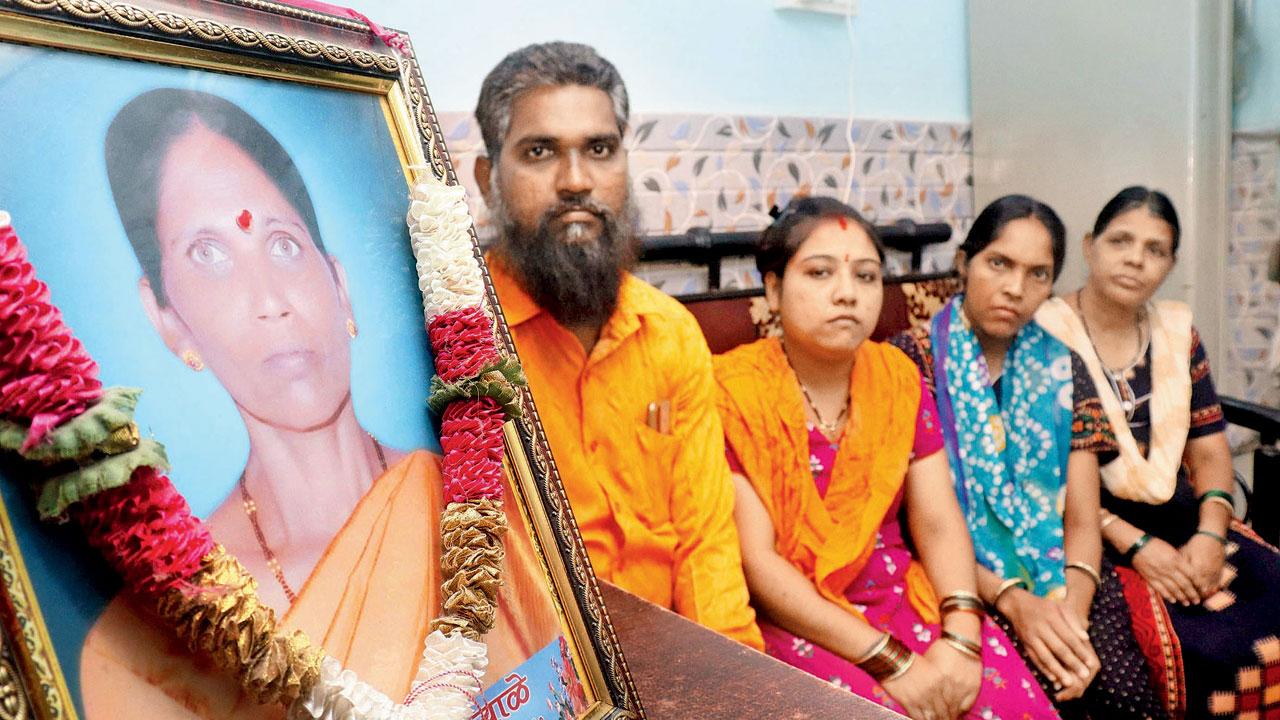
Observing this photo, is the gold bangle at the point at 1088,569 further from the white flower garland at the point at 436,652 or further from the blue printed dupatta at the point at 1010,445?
the white flower garland at the point at 436,652

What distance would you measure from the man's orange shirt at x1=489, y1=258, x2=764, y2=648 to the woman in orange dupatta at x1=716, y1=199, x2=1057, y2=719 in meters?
0.14

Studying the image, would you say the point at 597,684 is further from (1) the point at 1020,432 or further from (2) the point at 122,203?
(1) the point at 1020,432

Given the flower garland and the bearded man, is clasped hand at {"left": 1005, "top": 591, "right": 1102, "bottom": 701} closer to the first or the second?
the bearded man

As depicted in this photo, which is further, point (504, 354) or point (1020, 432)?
point (1020, 432)

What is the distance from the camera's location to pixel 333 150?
1.89ft

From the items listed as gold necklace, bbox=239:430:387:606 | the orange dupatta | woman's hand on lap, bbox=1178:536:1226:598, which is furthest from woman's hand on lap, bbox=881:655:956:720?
gold necklace, bbox=239:430:387:606

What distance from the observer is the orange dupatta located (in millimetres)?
1416

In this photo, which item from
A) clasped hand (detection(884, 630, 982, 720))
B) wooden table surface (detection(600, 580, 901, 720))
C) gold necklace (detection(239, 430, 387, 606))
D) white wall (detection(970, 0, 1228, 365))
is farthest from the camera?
white wall (detection(970, 0, 1228, 365))

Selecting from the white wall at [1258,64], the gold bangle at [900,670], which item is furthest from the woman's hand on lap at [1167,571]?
the white wall at [1258,64]

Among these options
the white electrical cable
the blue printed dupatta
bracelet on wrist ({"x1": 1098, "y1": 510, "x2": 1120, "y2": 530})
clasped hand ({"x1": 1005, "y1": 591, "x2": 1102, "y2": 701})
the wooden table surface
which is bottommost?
clasped hand ({"x1": 1005, "y1": 591, "x2": 1102, "y2": 701})

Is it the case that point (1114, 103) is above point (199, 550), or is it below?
above

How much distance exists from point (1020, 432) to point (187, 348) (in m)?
1.66

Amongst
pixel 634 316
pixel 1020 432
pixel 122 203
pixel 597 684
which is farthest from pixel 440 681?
pixel 1020 432

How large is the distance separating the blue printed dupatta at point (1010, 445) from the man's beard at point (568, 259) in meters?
0.85
